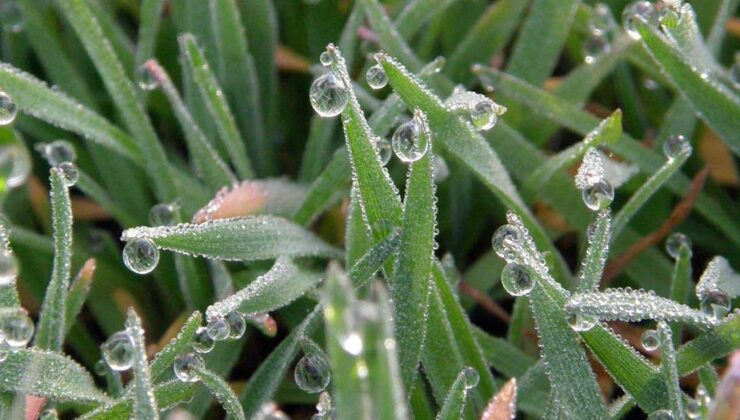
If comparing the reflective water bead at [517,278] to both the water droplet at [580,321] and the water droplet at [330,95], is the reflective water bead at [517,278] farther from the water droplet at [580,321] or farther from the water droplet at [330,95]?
the water droplet at [330,95]

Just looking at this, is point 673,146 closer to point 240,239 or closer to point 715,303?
point 715,303

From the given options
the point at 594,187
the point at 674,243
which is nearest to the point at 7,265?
the point at 594,187

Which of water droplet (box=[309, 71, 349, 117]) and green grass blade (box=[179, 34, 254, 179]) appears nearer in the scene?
water droplet (box=[309, 71, 349, 117])

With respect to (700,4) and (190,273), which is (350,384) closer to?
(190,273)

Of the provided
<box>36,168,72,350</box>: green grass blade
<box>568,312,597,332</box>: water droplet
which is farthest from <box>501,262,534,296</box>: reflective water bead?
<box>36,168,72,350</box>: green grass blade

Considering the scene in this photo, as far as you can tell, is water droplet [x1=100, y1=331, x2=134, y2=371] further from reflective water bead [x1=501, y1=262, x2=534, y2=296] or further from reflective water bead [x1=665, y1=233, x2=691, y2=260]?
reflective water bead [x1=665, y1=233, x2=691, y2=260]

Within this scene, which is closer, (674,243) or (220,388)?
(220,388)

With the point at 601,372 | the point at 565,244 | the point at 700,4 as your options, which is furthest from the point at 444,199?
the point at 700,4
